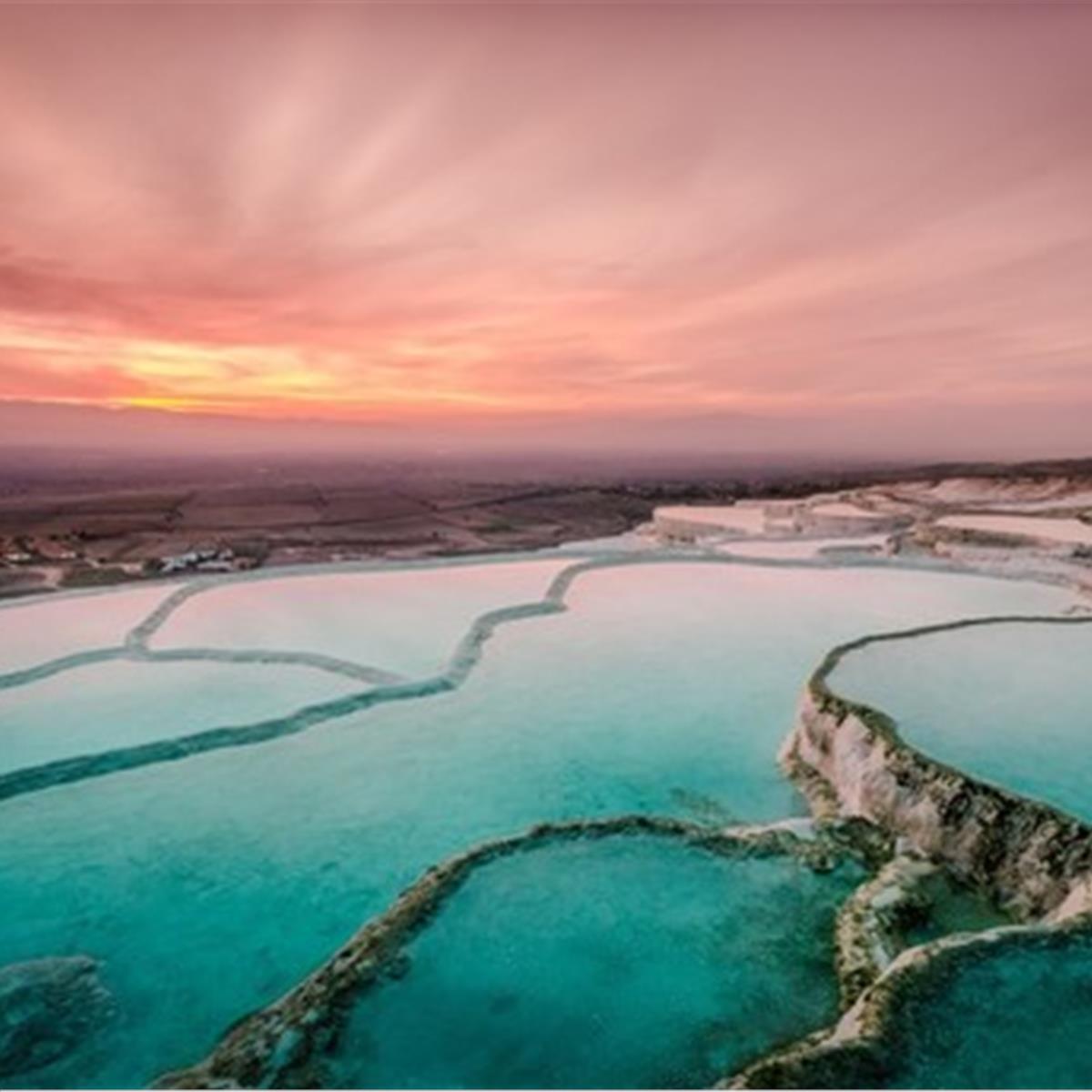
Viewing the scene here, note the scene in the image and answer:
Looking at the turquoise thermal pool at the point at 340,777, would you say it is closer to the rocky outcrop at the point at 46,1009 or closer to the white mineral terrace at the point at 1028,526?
the rocky outcrop at the point at 46,1009

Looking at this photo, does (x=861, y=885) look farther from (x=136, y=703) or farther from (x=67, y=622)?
(x=67, y=622)

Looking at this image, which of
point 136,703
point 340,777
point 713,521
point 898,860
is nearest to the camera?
point 898,860

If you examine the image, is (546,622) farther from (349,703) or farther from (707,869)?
(707,869)

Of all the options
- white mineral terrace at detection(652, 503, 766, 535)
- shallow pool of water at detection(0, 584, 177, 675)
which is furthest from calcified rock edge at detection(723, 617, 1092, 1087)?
→ white mineral terrace at detection(652, 503, 766, 535)

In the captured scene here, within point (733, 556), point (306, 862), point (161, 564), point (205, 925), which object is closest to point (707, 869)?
point (306, 862)

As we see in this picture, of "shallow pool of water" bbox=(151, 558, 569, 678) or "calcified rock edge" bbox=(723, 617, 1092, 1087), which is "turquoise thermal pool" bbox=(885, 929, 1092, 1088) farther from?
"shallow pool of water" bbox=(151, 558, 569, 678)

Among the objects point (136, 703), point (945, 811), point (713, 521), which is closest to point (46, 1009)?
point (136, 703)
